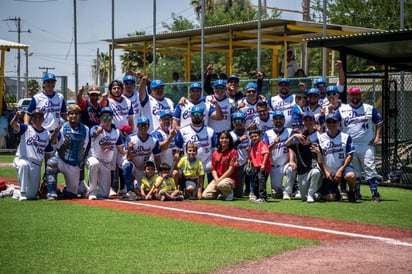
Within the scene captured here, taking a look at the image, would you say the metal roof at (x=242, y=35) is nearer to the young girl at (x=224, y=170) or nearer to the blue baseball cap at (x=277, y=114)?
the blue baseball cap at (x=277, y=114)

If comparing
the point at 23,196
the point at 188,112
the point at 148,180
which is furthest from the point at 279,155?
the point at 23,196

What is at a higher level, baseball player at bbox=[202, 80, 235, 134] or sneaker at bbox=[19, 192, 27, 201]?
baseball player at bbox=[202, 80, 235, 134]

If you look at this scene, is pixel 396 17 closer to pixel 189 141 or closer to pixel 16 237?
pixel 189 141

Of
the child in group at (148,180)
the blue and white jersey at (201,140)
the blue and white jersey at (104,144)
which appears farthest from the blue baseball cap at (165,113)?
the child in group at (148,180)

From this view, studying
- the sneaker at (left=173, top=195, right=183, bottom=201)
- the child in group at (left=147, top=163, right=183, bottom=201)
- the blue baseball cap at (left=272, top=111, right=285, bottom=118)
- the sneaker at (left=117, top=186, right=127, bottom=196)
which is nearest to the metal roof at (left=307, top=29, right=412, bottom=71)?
the blue baseball cap at (left=272, top=111, right=285, bottom=118)

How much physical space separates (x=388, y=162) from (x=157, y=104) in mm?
5315

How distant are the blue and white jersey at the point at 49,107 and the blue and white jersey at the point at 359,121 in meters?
5.26

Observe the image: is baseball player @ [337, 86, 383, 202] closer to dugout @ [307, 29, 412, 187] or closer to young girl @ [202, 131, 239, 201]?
dugout @ [307, 29, 412, 187]

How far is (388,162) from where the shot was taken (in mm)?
15367

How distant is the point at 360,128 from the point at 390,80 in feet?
11.2

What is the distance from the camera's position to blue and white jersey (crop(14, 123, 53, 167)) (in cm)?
1228

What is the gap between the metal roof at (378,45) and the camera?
13312mm

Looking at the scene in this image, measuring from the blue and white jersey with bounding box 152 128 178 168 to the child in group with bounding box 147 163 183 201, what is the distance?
33.0 inches

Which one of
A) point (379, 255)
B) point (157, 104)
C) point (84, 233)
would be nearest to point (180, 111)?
point (157, 104)
